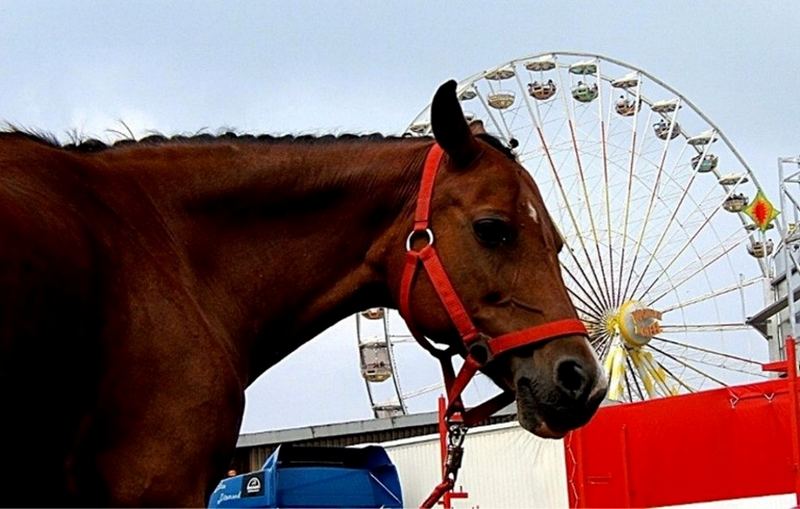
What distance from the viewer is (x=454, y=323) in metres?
3.70

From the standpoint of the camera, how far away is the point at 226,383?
332 cm

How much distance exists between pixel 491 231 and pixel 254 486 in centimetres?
971

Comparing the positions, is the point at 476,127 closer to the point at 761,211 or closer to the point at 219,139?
the point at 219,139

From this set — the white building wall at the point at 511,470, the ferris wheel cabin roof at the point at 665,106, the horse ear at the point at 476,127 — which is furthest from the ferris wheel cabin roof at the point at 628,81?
the horse ear at the point at 476,127

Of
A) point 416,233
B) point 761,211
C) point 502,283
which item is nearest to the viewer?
point 502,283

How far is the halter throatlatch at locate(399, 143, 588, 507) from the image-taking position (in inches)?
143

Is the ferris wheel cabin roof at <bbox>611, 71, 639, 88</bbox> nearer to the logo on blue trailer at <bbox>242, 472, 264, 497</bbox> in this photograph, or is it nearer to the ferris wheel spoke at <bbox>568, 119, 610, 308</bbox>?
the ferris wheel spoke at <bbox>568, 119, 610, 308</bbox>

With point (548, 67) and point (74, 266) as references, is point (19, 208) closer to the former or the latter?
point (74, 266)

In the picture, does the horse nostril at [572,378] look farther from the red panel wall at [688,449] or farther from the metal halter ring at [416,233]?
the red panel wall at [688,449]

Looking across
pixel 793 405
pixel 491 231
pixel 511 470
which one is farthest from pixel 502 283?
pixel 511 470

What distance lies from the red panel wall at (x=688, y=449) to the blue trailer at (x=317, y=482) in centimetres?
280

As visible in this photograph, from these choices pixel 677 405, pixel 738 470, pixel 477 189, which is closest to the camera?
pixel 477 189

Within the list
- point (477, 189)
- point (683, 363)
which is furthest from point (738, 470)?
point (683, 363)

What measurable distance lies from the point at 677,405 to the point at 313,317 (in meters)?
6.68
